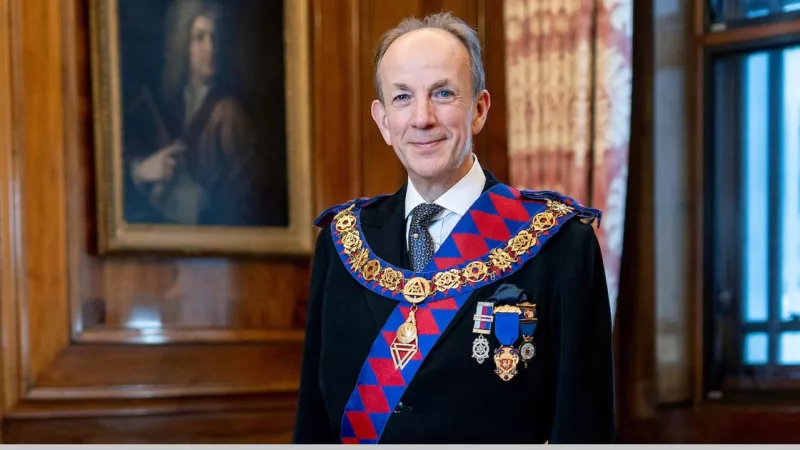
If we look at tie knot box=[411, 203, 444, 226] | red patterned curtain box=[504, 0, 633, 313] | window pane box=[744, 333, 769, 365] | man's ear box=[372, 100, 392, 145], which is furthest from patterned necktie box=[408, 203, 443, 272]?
window pane box=[744, 333, 769, 365]

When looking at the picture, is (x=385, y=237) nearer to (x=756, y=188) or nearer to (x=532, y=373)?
(x=532, y=373)

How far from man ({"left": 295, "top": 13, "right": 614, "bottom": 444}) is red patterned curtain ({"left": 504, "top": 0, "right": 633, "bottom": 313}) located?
93 cm

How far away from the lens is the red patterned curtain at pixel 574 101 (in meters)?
2.13

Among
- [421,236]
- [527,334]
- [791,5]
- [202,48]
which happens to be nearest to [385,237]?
[421,236]

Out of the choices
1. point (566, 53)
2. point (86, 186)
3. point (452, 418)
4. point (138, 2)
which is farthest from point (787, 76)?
point (86, 186)

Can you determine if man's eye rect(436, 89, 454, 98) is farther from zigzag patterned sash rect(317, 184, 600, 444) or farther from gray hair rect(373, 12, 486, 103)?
zigzag patterned sash rect(317, 184, 600, 444)

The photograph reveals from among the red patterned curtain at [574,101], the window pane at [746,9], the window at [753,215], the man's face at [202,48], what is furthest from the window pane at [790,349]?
the man's face at [202,48]

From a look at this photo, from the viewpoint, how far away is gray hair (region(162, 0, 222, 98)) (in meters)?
2.22

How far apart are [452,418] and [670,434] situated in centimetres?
121

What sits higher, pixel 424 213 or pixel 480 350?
pixel 424 213

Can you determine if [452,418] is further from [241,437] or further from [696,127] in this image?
[696,127]

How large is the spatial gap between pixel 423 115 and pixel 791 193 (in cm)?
141

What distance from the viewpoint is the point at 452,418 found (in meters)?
1.14

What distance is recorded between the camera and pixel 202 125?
227 cm
